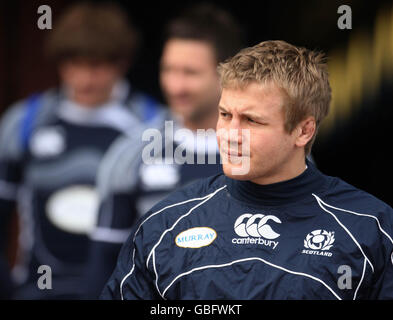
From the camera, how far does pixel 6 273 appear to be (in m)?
3.15

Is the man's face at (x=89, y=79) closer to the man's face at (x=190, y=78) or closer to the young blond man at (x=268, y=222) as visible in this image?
the man's face at (x=190, y=78)

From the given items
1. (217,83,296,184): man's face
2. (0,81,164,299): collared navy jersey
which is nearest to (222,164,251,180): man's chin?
(217,83,296,184): man's face

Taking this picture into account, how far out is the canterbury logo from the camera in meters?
1.84

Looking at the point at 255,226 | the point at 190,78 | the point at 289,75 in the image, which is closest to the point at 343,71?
the point at 190,78

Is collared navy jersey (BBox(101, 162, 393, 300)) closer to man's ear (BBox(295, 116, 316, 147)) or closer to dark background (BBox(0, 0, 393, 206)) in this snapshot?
man's ear (BBox(295, 116, 316, 147))

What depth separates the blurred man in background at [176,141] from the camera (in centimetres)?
292

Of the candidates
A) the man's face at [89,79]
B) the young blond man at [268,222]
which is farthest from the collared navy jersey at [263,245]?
the man's face at [89,79]

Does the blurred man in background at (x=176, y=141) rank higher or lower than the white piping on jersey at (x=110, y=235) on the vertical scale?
higher

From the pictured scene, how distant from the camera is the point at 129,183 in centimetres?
301

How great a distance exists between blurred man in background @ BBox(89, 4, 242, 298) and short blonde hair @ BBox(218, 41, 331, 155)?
1018 mm

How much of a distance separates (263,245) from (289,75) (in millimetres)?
457

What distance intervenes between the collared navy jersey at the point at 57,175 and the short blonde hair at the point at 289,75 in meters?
1.29

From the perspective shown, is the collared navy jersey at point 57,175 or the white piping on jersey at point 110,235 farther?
the collared navy jersey at point 57,175
